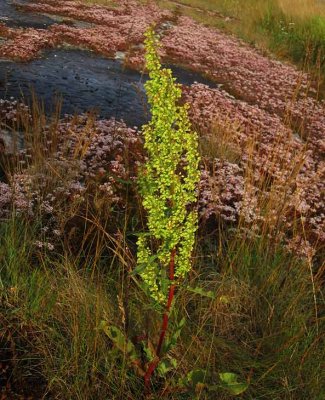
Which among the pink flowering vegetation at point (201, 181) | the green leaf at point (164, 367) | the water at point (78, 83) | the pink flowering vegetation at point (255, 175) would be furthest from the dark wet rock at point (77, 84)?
the green leaf at point (164, 367)

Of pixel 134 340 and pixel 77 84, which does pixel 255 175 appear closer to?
pixel 134 340

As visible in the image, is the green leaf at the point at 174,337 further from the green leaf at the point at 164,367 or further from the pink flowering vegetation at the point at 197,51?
the pink flowering vegetation at the point at 197,51

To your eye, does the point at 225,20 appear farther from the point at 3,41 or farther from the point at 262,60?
the point at 3,41

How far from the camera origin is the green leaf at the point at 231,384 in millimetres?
3800

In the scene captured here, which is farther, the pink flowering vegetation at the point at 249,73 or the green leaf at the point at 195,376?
the pink flowering vegetation at the point at 249,73

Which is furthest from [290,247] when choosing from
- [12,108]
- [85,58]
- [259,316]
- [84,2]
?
[84,2]

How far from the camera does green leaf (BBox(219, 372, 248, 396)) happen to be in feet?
12.5

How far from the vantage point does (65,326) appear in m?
4.57

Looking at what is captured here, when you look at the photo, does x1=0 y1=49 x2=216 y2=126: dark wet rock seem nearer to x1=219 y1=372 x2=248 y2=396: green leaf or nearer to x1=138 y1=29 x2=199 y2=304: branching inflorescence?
x1=138 y1=29 x2=199 y2=304: branching inflorescence

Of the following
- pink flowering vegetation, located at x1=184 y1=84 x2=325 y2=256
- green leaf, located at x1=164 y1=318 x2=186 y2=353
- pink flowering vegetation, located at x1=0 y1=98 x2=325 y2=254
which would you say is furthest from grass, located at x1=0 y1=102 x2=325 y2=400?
pink flowering vegetation, located at x1=184 y1=84 x2=325 y2=256

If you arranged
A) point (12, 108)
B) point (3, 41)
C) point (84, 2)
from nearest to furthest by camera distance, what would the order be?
point (12, 108) < point (3, 41) < point (84, 2)

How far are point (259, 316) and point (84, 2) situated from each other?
26755 millimetres

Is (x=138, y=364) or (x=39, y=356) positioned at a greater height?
(x=138, y=364)

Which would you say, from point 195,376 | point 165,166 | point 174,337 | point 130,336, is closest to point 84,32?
point 130,336
